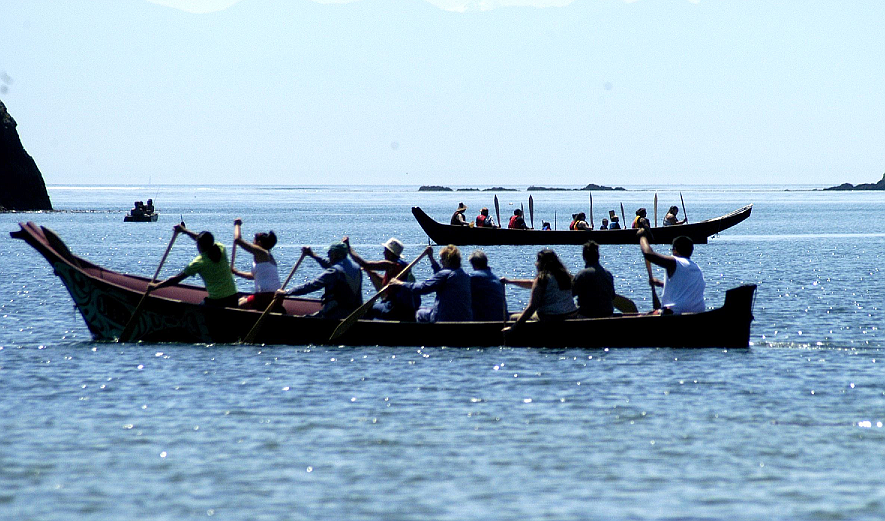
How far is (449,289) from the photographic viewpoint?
16047 millimetres

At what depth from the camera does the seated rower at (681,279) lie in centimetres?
1549

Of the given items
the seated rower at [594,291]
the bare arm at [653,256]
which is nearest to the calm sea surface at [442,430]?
the seated rower at [594,291]

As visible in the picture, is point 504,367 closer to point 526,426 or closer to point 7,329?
point 526,426

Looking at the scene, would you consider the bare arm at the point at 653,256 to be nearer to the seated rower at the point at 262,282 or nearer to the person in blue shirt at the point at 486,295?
the person in blue shirt at the point at 486,295

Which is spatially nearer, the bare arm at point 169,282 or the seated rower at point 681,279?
the seated rower at point 681,279

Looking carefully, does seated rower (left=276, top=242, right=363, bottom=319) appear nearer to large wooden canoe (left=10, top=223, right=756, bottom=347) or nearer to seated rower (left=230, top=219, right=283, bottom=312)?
large wooden canoe (left=10, top=223, right=756, bottom=347)

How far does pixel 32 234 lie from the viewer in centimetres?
1775

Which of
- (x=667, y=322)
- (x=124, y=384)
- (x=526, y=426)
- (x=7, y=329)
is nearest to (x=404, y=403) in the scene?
(x=526, y=426)

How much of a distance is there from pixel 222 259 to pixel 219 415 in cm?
483

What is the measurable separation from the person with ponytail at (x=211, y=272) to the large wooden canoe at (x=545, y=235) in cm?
2845
